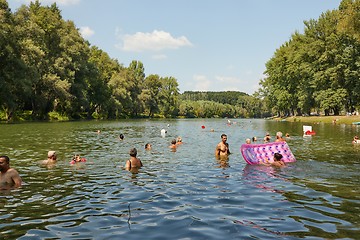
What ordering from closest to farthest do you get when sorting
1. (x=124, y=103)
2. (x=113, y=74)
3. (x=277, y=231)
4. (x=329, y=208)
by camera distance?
(x=277, y=231)
(x=329, y=208)
(x=124, y=103)
(x=113, y=74)

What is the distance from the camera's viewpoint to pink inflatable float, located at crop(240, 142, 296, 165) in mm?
19000

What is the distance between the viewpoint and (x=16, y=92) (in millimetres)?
74750

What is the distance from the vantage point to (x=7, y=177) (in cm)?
1267

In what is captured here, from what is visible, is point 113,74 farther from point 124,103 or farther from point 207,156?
point 207,156

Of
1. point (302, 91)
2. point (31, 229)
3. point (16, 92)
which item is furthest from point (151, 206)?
point (302, 91)

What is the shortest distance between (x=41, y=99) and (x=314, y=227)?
82694 mm

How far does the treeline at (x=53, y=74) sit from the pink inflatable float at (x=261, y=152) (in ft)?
184

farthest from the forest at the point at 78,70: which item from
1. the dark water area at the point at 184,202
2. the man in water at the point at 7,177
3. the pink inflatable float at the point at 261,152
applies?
the man in water at the point at 7,177

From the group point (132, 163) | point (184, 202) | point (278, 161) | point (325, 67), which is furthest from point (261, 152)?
point (325, 67)

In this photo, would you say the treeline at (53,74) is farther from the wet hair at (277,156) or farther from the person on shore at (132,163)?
the wet hair at (277,156)

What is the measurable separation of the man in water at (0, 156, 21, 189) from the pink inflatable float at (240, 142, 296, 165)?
38.0ft

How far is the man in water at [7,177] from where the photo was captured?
1248cm

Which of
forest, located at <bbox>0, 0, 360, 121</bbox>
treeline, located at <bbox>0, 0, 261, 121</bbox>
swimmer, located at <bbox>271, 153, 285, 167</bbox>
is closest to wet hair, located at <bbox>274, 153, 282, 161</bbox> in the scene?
swimmer, located at <bbox>271, 153, 285, 167</bbox>

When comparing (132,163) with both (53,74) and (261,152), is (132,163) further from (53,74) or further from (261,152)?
(53,74)
